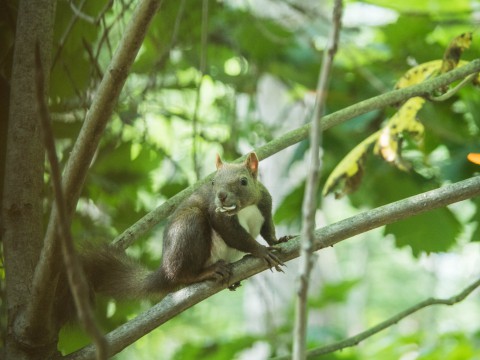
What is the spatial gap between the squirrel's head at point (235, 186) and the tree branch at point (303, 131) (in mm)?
176

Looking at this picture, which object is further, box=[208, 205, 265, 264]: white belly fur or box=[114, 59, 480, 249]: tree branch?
A: box=[208, 205, 265, 264]: white belly fur

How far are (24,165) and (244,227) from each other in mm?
929

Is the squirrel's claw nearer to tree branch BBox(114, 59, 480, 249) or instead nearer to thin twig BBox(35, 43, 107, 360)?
tree branch BBox(114, 59, 480, 249)

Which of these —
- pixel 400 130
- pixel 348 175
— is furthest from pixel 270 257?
pixel 400 130

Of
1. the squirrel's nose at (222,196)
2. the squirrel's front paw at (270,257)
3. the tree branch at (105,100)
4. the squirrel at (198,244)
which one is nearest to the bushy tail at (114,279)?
the squirrel at (198,244)

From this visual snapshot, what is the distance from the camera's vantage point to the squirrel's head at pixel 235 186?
2426 millimetres

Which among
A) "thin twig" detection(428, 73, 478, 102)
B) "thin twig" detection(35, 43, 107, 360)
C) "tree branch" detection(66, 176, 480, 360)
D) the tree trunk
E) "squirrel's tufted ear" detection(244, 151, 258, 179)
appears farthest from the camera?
"squirrel's tufted ear" detection(244, 151, 258, 179)

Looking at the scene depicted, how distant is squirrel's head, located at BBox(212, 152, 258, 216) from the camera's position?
2.43 m

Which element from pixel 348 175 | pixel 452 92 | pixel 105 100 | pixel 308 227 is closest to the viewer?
pixel 308 227

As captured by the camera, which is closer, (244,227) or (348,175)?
(348,175)

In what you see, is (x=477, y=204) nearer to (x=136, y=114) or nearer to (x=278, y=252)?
(x=278, y=252)

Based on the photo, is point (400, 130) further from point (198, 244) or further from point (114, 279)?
point (114, 279)

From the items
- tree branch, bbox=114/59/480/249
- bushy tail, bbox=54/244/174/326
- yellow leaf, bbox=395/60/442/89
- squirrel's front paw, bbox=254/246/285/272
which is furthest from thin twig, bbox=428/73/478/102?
bushy tail, bbox=54/244/174/326

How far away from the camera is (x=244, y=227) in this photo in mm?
2529
